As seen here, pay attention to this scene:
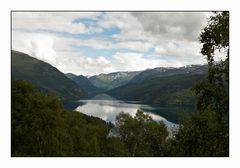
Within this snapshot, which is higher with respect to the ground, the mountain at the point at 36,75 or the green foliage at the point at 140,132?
the mountain at the point at 36,75

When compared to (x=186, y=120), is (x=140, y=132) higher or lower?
lower

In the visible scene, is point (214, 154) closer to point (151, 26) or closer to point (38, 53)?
point (151, 26)

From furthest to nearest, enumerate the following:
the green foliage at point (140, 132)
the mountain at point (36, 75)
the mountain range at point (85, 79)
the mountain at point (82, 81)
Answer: the green foliage at point (140, 132)
the mountain at point (82, 81)
the mountain range at point (85, 79)
the mountain at point (36, 75)

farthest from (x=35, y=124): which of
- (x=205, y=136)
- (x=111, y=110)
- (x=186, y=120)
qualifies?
(x=111, y=110)

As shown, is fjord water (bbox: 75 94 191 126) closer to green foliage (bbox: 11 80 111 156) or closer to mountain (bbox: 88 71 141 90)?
mountain (bbox: 88 71 141 90)

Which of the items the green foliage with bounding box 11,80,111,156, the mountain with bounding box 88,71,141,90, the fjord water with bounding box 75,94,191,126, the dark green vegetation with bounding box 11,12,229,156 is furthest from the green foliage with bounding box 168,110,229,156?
the fjord water with bounding box 75,94,191,126

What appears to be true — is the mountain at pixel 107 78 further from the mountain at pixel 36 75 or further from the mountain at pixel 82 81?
the mountain at pixel 36 75

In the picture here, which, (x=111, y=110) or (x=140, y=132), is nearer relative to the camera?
(x=140, y=132)

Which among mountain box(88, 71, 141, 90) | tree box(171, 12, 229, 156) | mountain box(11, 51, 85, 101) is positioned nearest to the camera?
tree box(171, 12, 229, 156)

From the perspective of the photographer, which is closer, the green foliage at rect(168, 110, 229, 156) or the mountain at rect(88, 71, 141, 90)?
the green foliage at rect(168, 110, 229, 156)

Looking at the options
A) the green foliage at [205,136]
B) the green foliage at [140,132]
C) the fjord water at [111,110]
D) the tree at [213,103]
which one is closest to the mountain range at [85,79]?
the tree at [213,103]

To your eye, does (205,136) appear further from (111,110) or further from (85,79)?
(85,79)
